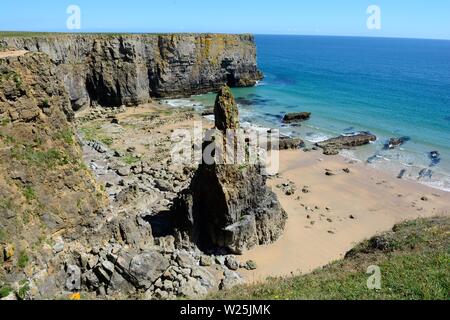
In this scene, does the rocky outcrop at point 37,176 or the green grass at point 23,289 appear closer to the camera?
the green grass at point 23,289

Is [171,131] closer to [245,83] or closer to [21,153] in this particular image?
[21,153]

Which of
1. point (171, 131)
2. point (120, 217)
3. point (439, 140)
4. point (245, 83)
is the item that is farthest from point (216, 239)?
point (245, 83)

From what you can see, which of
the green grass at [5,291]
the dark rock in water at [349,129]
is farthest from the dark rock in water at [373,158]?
the green grass at [5,291]

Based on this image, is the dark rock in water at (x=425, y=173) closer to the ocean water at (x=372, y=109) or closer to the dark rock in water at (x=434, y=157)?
the ocean water at (x=372, y=109)

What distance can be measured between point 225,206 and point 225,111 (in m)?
5.58

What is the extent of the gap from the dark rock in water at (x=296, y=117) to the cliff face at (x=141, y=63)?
22837 millimetres

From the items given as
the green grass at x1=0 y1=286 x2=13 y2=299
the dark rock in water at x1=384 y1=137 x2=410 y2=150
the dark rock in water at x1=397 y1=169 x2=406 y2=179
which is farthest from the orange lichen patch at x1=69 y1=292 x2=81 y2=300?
the dark rock in water at x1=384 y1=137 x2=410 y2=150

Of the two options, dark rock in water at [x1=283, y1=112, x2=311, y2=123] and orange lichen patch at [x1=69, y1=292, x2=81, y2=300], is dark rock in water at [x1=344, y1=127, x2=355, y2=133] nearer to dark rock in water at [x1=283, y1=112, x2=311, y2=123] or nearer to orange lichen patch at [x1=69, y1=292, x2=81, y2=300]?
dark rock in water at [x1=283, y1=112, x2=311, y2=123]

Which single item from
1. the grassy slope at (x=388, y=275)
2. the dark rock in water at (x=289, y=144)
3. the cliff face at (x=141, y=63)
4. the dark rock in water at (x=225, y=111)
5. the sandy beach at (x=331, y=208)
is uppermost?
the cliff face at (x=141, y=63)

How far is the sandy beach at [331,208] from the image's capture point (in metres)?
23.1

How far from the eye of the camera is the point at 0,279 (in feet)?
51.3

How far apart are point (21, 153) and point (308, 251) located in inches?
→ 656

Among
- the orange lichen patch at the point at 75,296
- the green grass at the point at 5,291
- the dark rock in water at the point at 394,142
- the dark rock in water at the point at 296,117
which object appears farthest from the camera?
the dark rock in water at the point at 296,117

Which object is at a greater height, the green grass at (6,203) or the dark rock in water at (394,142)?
the green grass at (6,203)
